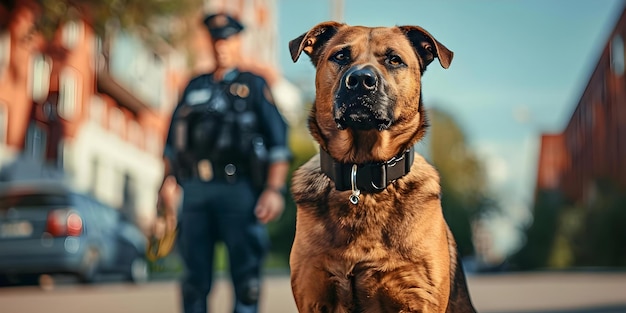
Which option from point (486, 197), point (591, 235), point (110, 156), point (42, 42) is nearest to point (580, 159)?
point (486, 197)

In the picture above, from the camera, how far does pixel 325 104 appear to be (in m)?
3.59

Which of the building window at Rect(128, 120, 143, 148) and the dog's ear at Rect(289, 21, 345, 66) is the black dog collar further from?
the building window at Rect(128, 120, 143, 148)

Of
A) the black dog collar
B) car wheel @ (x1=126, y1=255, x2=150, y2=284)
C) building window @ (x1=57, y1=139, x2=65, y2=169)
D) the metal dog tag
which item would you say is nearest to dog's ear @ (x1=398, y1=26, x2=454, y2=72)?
the black dog collar

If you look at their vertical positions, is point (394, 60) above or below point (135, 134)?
below

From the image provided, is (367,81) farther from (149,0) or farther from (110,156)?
(110,156)

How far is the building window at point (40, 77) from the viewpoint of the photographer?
2667 cm

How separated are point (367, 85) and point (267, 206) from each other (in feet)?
7.79

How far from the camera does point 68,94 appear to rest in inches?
1209

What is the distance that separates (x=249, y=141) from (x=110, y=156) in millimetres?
32265

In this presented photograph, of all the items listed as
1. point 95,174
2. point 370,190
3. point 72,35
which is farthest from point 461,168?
point 370,190

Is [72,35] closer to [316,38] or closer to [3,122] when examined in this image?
[3,122]

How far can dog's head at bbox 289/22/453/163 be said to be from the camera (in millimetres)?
3350

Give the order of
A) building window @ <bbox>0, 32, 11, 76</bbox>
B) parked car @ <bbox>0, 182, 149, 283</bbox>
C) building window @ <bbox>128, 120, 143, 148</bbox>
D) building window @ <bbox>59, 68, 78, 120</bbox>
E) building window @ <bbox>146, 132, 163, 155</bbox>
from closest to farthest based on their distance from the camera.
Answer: parked car @ <bbox>0, 182, 149, 283</bbox>
building window @ <bbox>0, 32, 11, 76</bbox>
building window @ <bbox>59, 68, 78, 120</bbox>
building window @ <bbox>128, 120, 143, 148</bbox>
building window @ <bbox>146, 132, 163, 155</bbox>

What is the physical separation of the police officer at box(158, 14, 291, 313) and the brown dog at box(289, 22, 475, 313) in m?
1.87
